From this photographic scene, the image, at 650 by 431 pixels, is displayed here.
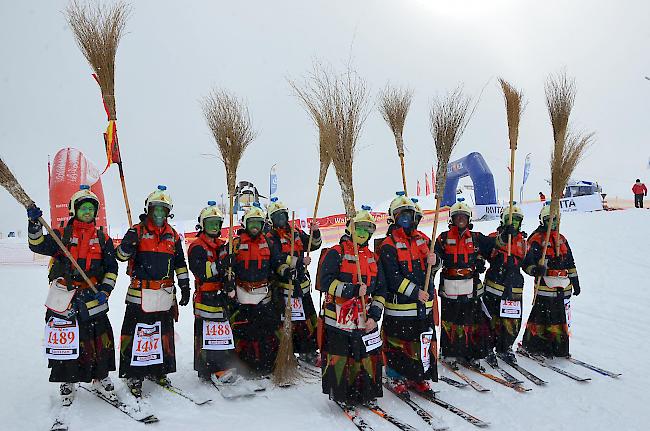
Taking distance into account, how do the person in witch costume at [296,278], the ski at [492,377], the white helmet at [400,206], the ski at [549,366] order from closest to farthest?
the white helmet at [400,206]
the ski at [492,377]
the ski at [549,366]
the person in witch costume at [296,278]

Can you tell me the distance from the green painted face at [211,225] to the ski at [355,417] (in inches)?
89.5

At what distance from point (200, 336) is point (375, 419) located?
6.93 feet

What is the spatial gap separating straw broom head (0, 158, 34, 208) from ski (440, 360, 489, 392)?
4800mm

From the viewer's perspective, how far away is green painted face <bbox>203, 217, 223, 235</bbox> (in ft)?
17.9

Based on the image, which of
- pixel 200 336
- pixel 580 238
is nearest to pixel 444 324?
pixel 200 336

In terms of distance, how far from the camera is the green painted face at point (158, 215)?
5.04 m

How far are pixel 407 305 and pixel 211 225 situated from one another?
231cm

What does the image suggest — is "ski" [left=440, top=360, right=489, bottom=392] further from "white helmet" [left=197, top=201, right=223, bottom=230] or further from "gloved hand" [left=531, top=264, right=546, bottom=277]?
"white helmet" [left=197, top=201, right=223, bottom=230]

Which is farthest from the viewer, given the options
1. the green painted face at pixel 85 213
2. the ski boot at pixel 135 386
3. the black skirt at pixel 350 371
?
the ski boot at pixel 135 386

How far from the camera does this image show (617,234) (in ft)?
48.8

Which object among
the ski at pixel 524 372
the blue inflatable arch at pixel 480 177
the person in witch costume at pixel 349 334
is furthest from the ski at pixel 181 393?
the blue inflatable arch at pixel 480 177

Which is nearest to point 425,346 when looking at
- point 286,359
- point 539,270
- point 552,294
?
point 286,359

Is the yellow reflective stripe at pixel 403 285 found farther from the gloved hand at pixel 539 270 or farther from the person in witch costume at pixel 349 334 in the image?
the gloved hand at pixel 539 270

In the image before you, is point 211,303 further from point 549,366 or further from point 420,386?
point 549,366
